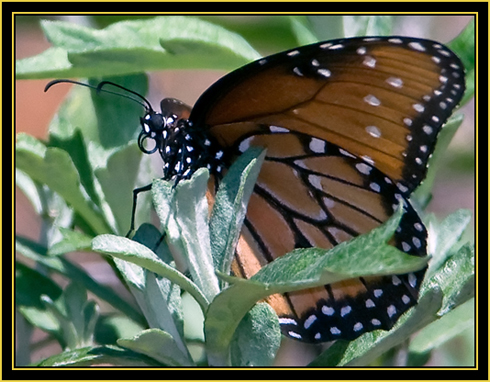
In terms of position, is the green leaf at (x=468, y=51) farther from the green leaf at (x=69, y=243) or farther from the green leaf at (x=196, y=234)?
the green leaf at (x=69, y=243)

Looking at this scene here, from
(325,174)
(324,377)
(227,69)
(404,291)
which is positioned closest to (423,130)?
(325,174)

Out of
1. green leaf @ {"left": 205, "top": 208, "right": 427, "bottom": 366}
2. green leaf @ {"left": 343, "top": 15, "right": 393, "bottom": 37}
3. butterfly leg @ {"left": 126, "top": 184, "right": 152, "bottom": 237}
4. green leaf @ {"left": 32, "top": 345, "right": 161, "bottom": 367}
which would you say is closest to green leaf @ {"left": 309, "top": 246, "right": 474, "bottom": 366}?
green leaf @ {"left": 205, "top": 208, "right": 427, "bottom": 366}

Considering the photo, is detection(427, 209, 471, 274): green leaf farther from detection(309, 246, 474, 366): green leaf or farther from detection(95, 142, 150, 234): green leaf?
detection(95, 142, 150, 234): green leaf

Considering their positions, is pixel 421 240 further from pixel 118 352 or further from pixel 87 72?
pixel 87 72

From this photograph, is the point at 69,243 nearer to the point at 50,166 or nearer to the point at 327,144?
the point at 50,166

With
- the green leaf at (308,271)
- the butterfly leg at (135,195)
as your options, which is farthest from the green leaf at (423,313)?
the butterfly leg at (135,195)

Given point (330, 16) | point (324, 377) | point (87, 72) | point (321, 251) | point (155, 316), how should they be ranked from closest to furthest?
point (321, 251)
point (324, 377)
point (155, 316)
point (87, 72)
point (330, 16)
